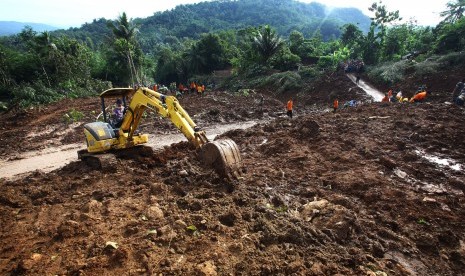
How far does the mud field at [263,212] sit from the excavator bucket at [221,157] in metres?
0.26

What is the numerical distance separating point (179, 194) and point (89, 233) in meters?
1.94

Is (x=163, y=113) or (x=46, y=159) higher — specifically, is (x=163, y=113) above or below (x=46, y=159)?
above

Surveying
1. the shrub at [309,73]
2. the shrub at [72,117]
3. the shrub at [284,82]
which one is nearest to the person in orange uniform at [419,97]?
the shrub at [284,82]

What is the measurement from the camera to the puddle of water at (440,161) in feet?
26.3

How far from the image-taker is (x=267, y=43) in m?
33.3

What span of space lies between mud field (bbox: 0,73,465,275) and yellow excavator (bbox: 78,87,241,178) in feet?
1.16

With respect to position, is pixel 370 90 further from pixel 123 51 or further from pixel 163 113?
pixel 123 51

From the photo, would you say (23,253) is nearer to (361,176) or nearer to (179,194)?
(179,194)

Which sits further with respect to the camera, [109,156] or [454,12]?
[454,12]

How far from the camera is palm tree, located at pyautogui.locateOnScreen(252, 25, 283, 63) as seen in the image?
33094mm

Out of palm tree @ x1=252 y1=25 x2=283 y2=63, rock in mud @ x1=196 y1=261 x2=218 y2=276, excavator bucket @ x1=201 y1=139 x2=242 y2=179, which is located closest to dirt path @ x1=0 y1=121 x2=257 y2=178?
excavator bucket @ x1=201 y1=139 x2=242 y2=179

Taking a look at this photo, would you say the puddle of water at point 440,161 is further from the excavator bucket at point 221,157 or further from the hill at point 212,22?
the hill at point 212,22

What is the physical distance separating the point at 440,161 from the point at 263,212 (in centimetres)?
595

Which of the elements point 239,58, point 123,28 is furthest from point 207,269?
point 123,28
